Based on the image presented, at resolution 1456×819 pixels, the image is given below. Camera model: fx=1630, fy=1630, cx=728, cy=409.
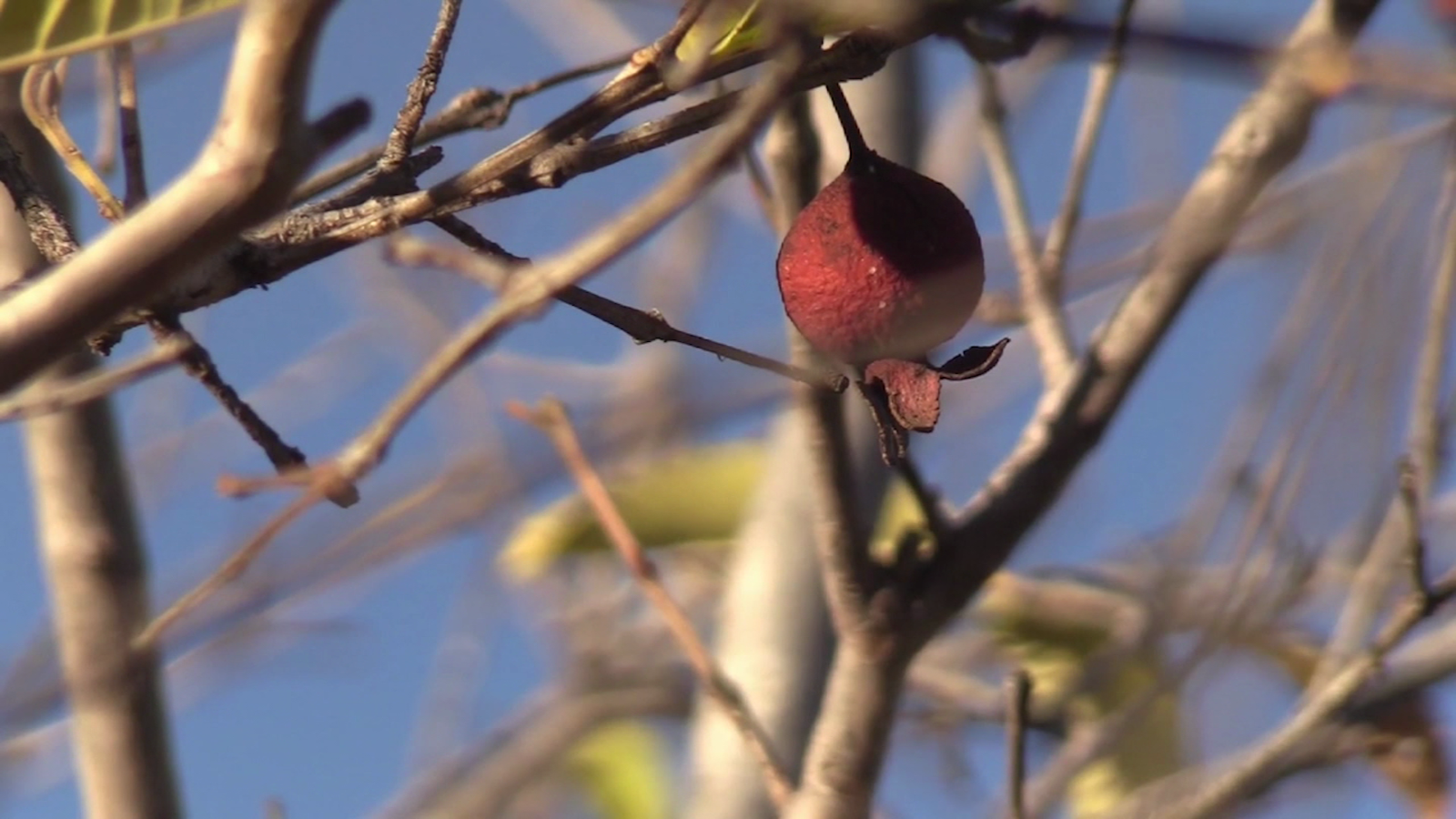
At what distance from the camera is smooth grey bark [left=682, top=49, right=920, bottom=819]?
4.27 ft

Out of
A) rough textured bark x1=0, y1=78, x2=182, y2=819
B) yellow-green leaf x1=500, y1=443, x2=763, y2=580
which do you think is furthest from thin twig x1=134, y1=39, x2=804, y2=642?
yellow-green leaf x1=500, y1=443, x2=763, y2=580

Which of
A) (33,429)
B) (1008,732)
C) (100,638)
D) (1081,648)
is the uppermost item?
(33,429)

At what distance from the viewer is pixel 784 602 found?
144 centimetres

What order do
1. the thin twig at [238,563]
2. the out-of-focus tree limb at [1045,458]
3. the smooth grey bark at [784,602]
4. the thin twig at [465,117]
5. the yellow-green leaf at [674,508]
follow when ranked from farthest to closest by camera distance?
the yellow-green leaf at [674,508] < the smooth grey bark at [784,602] < the out-of-focus tree limb at [1045,458] < the thin twig at [465,117] < the thin twig at [238,563]

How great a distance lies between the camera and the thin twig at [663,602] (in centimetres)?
95

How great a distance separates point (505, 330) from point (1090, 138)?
0.84 meters

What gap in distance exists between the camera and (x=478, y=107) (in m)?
0.69

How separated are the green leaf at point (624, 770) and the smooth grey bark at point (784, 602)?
0.66 metres

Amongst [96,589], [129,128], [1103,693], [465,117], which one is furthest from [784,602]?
[129,128]

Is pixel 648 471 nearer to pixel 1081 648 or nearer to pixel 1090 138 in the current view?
pixel 1081 648

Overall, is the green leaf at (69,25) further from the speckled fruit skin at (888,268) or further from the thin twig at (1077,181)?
the thin twig at (1077,181)

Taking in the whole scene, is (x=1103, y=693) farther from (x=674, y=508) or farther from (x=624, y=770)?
(x=624, y=770)

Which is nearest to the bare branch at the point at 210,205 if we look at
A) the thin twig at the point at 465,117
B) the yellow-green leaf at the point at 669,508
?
the thin twig at the point at 465,117

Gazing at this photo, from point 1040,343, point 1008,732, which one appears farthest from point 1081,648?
point 1008,732
